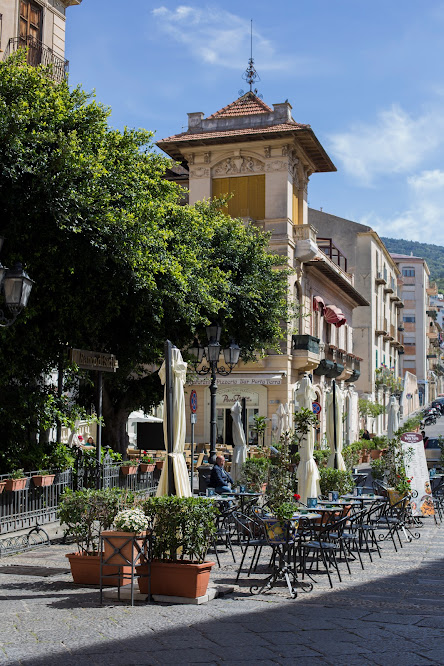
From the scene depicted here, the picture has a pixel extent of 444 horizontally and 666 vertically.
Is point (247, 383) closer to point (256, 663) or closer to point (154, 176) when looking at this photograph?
point (154, 176)

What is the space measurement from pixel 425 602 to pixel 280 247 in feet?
81.5

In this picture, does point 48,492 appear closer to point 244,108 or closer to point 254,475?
point 254,475

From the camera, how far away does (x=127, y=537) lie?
27.8 ft

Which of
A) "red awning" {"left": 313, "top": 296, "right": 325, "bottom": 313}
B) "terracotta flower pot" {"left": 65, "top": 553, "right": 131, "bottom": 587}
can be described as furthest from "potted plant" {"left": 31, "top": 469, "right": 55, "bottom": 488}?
"red awning" {"left": 313, "top": 296, "right": 325, "bottom": 313}

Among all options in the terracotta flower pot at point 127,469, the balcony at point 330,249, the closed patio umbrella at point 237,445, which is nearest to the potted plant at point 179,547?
the terracotta flower pot at point 127,469

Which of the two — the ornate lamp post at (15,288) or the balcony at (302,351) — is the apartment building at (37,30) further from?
the balcony at (302,351)

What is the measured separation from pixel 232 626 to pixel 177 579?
1180mm

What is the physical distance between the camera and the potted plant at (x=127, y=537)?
845 cm

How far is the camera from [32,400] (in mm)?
16312

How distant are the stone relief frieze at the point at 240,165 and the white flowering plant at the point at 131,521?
86.6 feet

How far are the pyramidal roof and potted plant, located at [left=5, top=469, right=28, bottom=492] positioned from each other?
24.1m

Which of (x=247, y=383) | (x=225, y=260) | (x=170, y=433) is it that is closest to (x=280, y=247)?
(x=247, y=383)

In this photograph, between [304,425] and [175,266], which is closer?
[304,425]

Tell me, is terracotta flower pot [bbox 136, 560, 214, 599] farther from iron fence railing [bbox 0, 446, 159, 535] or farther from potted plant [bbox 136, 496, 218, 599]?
iron fence railing [bbox 0, 446, 159, 535]
